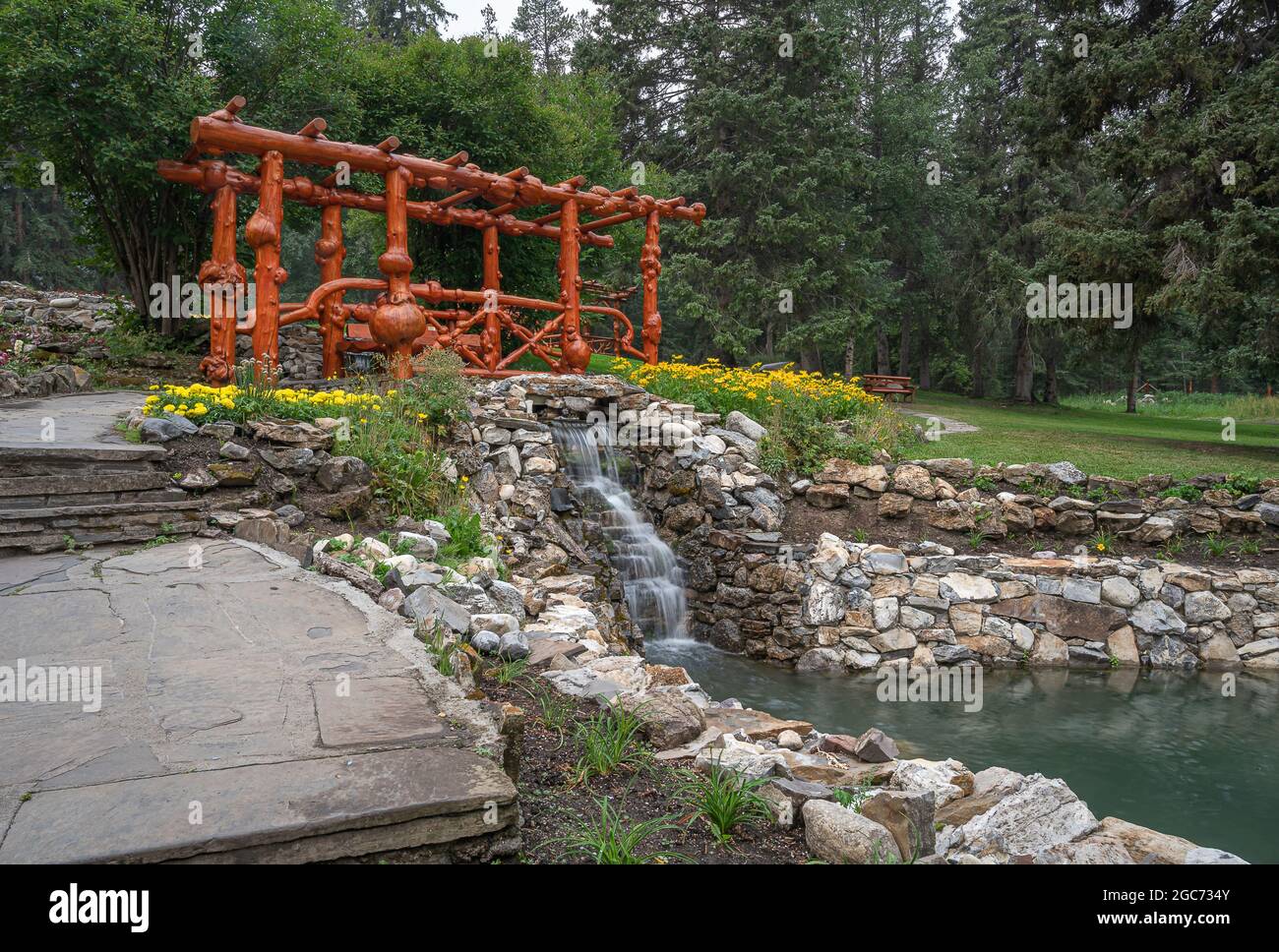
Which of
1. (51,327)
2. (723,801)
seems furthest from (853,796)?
(51,327)

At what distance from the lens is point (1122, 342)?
1318 centimetres

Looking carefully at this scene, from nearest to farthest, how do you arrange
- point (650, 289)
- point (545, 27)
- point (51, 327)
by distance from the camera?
1. point (51, 327)
2. point (650, 289)
3. point (545, 27)

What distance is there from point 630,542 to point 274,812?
671 centimetres

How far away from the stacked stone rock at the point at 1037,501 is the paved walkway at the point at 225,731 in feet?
21.2

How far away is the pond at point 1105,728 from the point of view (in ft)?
16.9

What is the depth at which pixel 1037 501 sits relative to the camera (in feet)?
29.2

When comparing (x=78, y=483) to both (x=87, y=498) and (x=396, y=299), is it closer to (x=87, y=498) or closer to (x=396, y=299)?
(x=87, y=498)

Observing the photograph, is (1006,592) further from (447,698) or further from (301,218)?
(301,218)

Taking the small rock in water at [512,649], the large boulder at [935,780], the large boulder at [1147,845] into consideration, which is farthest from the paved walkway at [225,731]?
the large boulder at [1147,845]

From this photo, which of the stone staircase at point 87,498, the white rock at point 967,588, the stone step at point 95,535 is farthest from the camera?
the white rock at point 967,588

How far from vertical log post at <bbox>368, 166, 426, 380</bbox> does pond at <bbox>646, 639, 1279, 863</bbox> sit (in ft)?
15.0

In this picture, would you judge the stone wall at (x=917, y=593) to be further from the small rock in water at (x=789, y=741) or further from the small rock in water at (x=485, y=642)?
the small rock in water at (x=789, y=741)

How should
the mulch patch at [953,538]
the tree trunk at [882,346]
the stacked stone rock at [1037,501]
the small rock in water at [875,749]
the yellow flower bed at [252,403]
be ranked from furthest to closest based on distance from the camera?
the tree trunk at [882,346]
the stacked stone rock at [1037,501]
the mulch patch at [953,538]
the yellow flower bed at [252,403]
the small rock in water at [875,749]
